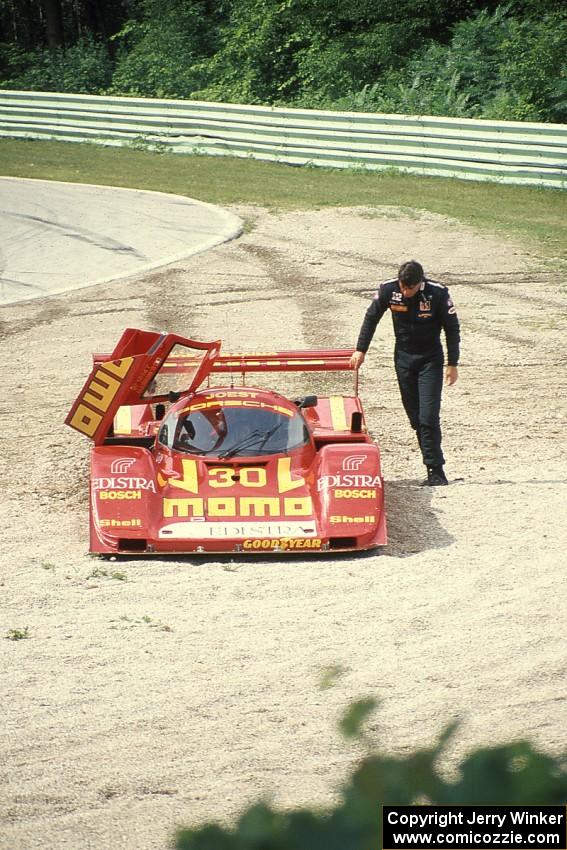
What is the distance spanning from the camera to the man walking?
10.1m

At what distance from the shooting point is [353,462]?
9.23 meters

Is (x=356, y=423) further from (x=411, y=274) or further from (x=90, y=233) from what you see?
(x=90, y=233)

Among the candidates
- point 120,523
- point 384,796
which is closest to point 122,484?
point 120,523

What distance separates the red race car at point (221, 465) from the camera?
8641 millimetres

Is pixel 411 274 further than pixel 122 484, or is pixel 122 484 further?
pixel 411 274

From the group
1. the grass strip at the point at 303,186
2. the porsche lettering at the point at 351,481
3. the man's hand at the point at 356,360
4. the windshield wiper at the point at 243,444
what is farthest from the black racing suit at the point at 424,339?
the grass strip at the point at 303,186

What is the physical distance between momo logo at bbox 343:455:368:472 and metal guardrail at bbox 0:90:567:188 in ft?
50.8

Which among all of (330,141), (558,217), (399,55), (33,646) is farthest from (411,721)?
(399,55)

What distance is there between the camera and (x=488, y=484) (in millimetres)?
10047

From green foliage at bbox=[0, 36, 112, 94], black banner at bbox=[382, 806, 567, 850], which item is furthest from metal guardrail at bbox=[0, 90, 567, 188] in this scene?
black banner at bbox=[382, 806, 567, 850]

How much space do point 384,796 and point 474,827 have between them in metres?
0.14

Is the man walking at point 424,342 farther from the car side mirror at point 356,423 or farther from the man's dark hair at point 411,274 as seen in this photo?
the car side mirror at point 356,423

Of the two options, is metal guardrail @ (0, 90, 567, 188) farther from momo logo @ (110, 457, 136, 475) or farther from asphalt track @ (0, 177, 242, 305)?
momo logo @ (110, 457, 136, 475)

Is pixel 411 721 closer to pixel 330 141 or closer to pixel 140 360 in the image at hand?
pixel 140 360
